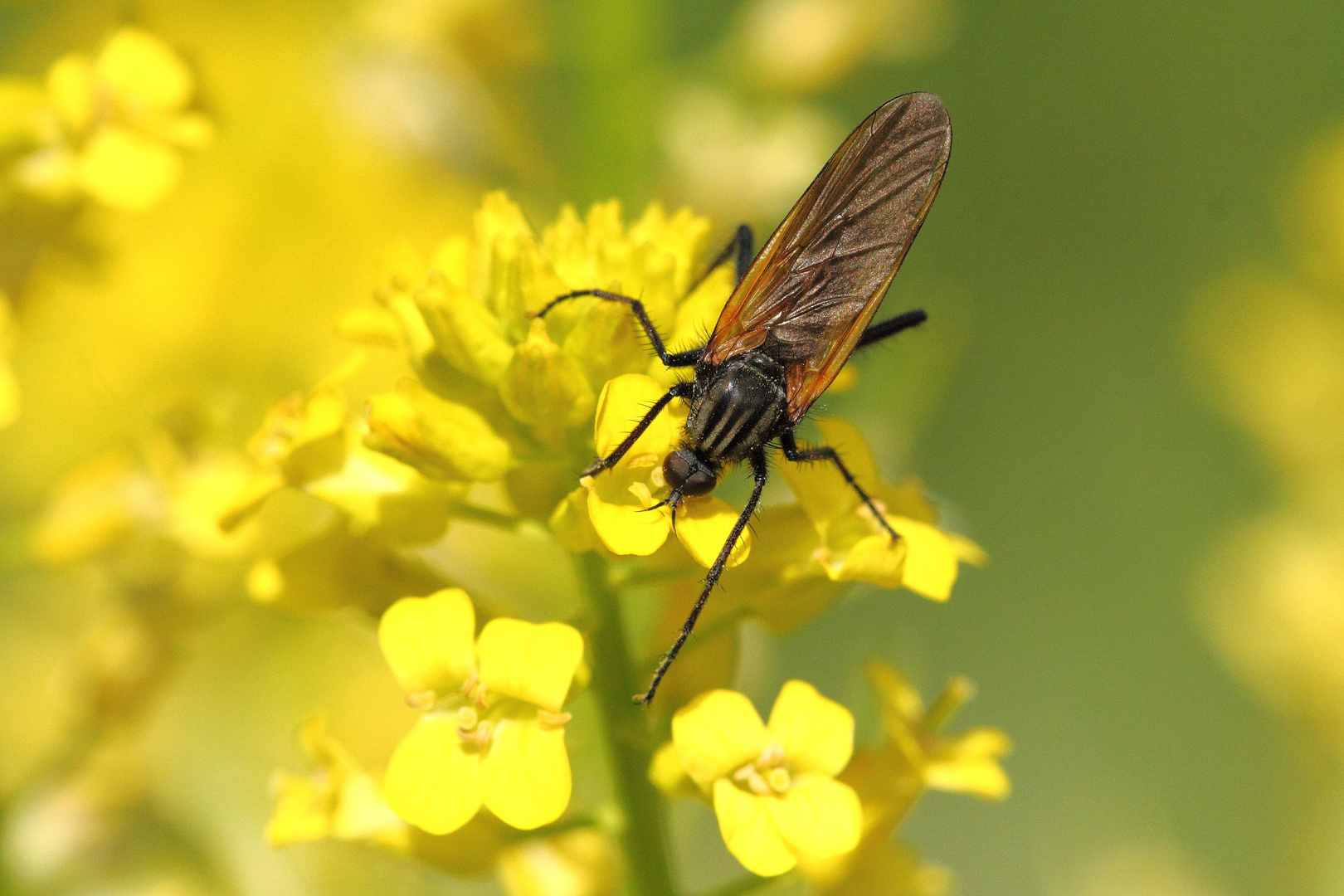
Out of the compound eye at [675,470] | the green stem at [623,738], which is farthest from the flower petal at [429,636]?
the compound eye at [675,470]

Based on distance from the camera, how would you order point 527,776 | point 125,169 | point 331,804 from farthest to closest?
point 125,169, point 331,804, point 527,776

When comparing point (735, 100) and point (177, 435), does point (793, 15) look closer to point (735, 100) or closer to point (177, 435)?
point (735, 100)

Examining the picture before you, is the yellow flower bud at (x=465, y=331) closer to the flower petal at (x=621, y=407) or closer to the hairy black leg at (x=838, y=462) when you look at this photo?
the flower petal at (x=621, y=407)

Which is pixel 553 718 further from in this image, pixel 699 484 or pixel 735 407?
pixel 735 407

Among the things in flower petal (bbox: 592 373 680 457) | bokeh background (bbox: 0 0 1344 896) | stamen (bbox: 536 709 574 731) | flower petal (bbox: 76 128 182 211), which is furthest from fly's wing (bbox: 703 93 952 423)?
flower petal (bbox: 76 128 182 211)

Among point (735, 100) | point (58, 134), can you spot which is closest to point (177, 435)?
point (58, 134)

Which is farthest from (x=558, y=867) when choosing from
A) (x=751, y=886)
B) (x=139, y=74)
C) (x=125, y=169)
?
(x=139, y=74)
